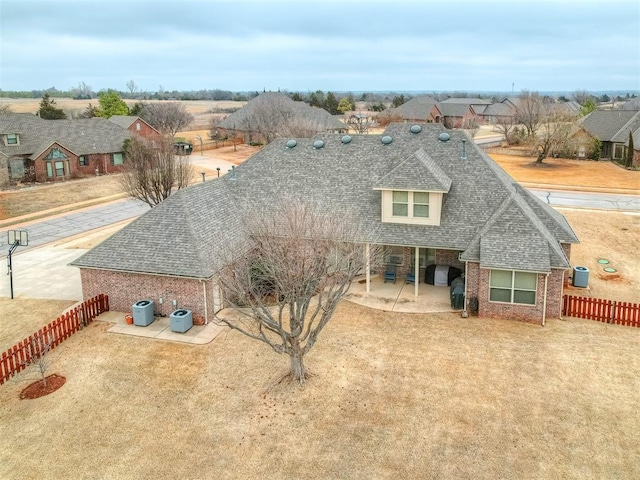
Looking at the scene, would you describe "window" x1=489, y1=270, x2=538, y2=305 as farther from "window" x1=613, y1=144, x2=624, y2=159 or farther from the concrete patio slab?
"window" x1=613, y1=144, x2=624, y2=159

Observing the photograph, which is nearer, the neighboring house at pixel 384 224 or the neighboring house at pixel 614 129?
the neighboring house at pixel 384 224

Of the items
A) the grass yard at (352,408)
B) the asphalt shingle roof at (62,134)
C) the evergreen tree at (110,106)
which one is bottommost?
the grass yard at (352,408)

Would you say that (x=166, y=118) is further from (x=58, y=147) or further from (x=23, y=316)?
(x=23, y=316)

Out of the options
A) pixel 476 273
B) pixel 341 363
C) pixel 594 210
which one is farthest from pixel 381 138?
pixel 594 210

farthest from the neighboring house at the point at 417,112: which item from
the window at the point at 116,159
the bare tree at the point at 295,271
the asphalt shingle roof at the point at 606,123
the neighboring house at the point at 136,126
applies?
the bare tree at the point at 295,271

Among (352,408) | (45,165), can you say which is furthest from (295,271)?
(45,165)

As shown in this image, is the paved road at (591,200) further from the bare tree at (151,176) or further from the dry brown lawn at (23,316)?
the dry brown lawn at (23,316)

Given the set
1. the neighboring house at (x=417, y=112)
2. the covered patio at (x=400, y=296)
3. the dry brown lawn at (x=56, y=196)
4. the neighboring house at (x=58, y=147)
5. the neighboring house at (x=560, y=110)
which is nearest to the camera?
the covered patio at (x=400, y=296)
